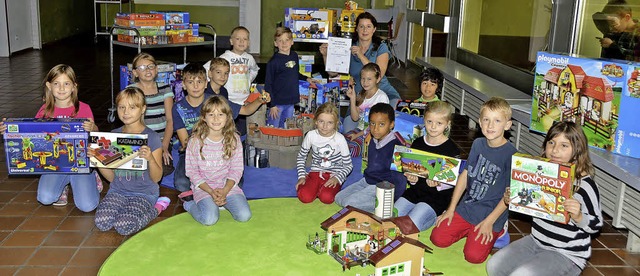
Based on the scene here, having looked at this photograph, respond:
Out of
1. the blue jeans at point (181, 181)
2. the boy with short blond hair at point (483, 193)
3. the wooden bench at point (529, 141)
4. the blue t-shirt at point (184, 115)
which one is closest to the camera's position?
the boy with short blond hair at point (483, 193)

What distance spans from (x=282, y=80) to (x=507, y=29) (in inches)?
132

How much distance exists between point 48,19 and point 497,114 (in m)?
13.4

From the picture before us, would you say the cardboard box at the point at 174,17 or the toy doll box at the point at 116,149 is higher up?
the cardboard box at the point at 174,17

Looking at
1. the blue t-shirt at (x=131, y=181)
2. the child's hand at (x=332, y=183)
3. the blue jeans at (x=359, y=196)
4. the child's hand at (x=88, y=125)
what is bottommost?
the blue jeans at (x=359, y=196)

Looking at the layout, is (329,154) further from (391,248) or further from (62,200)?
(62,200)

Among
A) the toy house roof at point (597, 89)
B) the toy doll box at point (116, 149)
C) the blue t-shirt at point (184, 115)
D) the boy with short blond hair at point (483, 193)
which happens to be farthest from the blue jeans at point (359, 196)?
the toy house roof at point (597, 89)

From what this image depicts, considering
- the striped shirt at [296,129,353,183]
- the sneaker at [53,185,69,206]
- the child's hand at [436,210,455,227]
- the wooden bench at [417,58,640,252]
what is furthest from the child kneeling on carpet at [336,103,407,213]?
the sneaker at [53,185,69,206]

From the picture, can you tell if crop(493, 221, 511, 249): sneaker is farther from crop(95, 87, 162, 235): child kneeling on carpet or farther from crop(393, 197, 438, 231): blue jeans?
crop(95, 87, 162, 235): child kneeling on carpet

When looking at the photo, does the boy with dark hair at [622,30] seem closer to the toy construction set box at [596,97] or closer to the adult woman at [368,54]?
the toy construction set box at [596,97]

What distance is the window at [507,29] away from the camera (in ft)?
24.9

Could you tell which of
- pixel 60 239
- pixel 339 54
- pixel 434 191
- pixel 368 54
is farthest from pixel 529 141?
pixel 60 239

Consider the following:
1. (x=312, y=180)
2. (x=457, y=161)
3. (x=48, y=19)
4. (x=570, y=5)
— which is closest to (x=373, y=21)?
(x=570, y=5)

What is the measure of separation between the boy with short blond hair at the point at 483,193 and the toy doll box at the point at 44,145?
2499 mm

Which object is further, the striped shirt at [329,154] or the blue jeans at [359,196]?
the striped shirt at [329,154]
